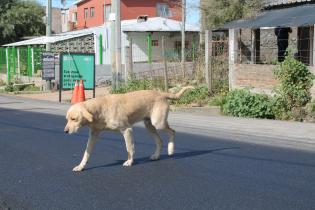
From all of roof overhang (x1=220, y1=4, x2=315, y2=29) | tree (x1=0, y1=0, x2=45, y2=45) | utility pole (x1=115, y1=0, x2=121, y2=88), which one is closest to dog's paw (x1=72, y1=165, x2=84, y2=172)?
roof overhang (x1=220, y1=4, x2=315, y2=29)

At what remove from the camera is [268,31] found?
27.1 m

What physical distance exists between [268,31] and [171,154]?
18.5 meters

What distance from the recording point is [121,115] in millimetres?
8555

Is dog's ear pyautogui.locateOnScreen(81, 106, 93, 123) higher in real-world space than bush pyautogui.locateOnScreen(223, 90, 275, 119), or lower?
higher

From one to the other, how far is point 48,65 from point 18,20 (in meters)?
35.2

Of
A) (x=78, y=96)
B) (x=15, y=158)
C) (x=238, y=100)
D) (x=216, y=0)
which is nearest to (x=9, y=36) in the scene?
(x=216, y=0)

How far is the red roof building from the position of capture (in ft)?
177

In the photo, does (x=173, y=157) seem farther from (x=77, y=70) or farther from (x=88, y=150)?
(x=77, y=70)

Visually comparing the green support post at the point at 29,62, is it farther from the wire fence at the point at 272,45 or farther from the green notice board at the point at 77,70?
the wire fence at the point at 272,45

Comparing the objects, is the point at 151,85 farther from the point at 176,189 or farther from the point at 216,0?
the point at 176,189

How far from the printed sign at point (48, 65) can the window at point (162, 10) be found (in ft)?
93.5

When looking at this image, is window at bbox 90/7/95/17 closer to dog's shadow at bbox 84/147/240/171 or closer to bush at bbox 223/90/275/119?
bush at bbox 223/90/275/119

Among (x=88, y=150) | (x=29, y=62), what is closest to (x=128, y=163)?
(x=88, y=150)

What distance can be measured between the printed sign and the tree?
33243 mm
